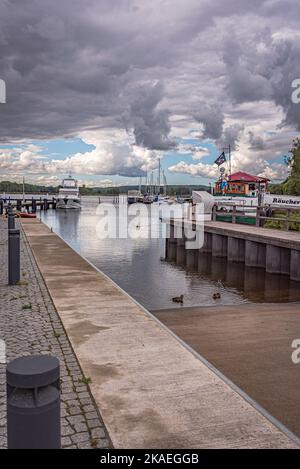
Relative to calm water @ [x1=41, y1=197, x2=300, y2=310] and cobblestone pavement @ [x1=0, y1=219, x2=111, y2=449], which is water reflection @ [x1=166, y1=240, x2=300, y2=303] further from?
cobblestone pavement @ [x1=0, y1=219, x2=111, y2=449]

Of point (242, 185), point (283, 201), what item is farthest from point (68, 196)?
point (283, 201)

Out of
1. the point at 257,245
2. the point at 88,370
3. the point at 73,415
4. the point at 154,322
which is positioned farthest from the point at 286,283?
the point at 73,415

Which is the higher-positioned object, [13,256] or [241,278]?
[13,256]

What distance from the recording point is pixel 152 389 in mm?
4801

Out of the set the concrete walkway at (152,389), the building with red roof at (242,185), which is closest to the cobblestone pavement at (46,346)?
the concrete walkway at (152,389)

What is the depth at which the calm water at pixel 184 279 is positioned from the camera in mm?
13992

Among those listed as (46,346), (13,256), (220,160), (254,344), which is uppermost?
(220,160)

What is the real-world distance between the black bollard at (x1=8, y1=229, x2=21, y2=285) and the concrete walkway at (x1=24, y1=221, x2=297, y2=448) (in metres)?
2.38

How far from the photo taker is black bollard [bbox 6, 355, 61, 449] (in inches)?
104

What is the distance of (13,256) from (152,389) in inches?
257

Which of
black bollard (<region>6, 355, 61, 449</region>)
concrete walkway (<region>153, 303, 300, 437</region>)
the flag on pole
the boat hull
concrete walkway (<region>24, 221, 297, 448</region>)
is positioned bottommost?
concrete walkway (<region>153, 303, 300, 437</region>)

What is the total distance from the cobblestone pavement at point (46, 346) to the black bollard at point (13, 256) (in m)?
0.23

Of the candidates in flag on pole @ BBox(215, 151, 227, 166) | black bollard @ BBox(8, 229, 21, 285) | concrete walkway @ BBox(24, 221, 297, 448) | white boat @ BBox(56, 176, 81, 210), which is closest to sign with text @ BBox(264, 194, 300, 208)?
black bollard @ BBox(8, 229, 21, 285)

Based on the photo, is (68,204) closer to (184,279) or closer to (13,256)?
(184,279)
